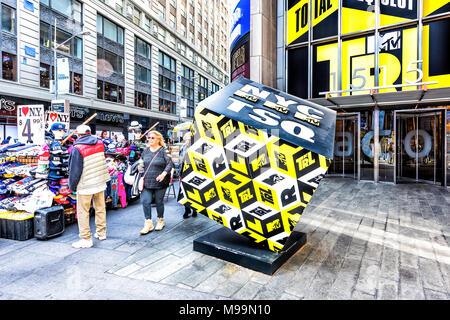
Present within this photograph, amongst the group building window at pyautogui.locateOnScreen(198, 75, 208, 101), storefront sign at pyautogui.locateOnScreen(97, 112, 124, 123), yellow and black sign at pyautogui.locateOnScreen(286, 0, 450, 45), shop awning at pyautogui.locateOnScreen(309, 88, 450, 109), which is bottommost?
shop awning at pyautogui.locateOnScreen(309, 88, 450, 109)

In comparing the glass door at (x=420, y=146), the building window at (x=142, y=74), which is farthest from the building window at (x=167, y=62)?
the glass door at (x=420, y=146)

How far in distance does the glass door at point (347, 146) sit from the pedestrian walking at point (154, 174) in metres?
9.83

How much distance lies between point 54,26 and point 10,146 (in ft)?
61.1

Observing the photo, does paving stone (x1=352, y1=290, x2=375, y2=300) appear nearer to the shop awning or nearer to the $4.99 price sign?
the $4.99 price sign

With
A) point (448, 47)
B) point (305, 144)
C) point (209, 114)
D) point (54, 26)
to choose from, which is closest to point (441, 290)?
point (305, 144)

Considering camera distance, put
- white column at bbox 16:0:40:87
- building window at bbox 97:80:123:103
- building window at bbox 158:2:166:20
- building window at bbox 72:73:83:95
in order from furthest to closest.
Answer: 1. building window at bbox 158:2:166:20
2. building window at bbox 97:80:123:103
3. building window at bbox 72:73:83:95
4. white column at bbox 16:0:40:87

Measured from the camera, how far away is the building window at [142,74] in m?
29.3

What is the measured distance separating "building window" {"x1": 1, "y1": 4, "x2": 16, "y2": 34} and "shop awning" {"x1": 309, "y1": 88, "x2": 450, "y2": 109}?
19045 mm

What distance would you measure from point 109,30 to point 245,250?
90.2 ft

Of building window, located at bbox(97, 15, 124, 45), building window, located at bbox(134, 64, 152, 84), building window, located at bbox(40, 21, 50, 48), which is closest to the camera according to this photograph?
building window, located at bbox(40, 21, 50, 48)

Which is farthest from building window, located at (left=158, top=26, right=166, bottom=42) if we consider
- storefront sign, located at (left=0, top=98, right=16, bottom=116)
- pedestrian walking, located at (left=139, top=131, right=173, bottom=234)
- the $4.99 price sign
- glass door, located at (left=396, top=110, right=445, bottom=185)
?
pedestrian walking, located at (left=139, top=131, right=173, bottom=234)

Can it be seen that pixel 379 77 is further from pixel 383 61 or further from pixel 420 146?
pixel 420 146

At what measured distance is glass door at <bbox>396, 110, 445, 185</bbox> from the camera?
1035 centimetres
